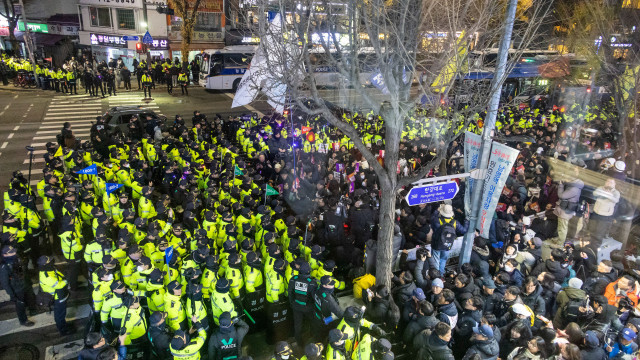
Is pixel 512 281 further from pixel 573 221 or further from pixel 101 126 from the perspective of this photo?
pixel 101 126

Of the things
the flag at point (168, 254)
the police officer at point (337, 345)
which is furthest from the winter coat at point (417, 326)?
the flag at point (168, 254)

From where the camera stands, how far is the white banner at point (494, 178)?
7109 millimetres

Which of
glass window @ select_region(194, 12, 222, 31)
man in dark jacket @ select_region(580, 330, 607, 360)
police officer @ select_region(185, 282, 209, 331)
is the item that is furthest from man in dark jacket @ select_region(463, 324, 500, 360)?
glass window @ select_region(194, 12, 222, 31)

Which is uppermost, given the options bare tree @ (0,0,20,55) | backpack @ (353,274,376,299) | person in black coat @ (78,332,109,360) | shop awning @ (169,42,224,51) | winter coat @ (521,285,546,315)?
bare tree @ (0,0,20,55)

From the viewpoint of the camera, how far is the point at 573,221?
1047 centimetres

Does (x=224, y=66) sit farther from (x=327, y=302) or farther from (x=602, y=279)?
(x=602, y=279)

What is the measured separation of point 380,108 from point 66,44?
38814mm

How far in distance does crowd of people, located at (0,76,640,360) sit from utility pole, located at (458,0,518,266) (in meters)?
0.40

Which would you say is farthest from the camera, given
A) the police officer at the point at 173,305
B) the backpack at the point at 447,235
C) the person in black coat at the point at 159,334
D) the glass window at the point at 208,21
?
the glass window at the point at 208,21

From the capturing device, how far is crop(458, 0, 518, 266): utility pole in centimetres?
659

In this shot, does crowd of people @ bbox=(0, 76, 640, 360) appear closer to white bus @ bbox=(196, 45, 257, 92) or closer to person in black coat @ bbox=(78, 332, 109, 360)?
person in black coat @ bbox=(78, 332, 109, 360)

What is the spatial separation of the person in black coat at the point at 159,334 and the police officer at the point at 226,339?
566mm

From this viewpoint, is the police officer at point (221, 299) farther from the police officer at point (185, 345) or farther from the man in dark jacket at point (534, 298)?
the man in dark jacket at point (534, 298)

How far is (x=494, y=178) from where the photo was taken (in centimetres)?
739
